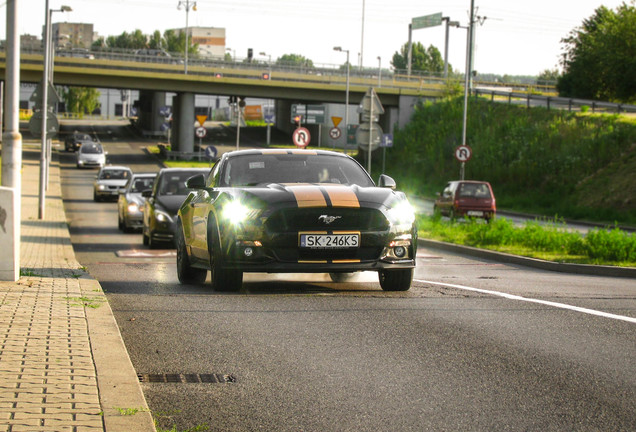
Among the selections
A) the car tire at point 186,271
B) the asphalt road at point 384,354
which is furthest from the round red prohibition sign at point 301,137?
the asphalt road at point 384,354

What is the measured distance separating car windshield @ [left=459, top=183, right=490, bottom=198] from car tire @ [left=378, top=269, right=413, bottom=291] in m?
23.7

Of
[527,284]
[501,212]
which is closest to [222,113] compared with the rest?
[501,212]

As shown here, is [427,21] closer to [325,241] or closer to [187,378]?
[325,241]

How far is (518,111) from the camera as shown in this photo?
6034cm

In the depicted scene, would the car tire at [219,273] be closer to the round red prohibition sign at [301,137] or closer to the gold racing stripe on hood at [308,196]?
the gold racing stripe on hood at [308,196]

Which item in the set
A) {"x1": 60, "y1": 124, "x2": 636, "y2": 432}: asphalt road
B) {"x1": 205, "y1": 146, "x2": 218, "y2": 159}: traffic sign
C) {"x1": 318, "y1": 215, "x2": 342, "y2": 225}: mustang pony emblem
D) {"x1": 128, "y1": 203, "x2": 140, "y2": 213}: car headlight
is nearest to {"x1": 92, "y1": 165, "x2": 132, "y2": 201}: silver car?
{"x1": 205, "y1": 146, "x2": 218, "y2": 159}: traffic sign

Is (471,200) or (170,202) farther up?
(170,202)

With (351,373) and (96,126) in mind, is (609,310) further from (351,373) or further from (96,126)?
(96,126)

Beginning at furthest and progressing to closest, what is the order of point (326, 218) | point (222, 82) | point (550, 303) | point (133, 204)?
point (222, 82)
point (133, 204)
point (326, 218)
point (550, 303)

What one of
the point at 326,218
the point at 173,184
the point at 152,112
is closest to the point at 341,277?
the point at 326,218

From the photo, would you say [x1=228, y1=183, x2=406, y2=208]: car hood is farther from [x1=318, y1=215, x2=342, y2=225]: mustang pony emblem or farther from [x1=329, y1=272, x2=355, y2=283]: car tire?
[x1=329, y1=272, x2=355, y2=283]: car tire

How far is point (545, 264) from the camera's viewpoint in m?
16.7

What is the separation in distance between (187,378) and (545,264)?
1147 cm

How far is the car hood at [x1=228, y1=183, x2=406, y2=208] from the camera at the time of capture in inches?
402
